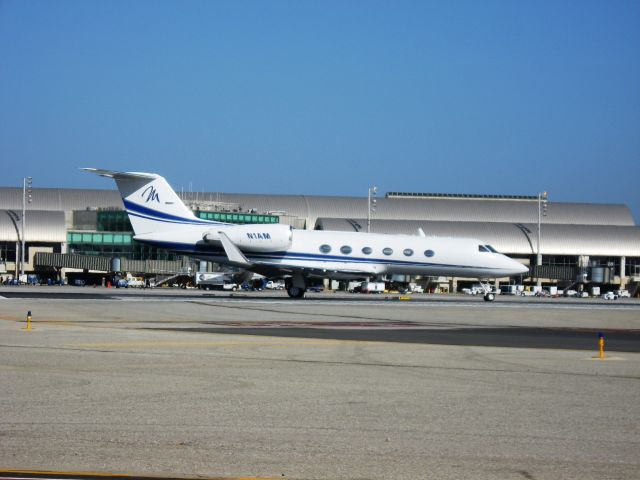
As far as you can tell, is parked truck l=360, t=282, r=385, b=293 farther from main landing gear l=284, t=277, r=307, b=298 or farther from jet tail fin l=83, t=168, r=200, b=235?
jet tail fin l=83, t=168, r=200, b=235

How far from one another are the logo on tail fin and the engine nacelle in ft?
11.4

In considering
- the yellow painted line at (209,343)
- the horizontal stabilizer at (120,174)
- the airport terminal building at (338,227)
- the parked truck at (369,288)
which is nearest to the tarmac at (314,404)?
the yellow painted line at (209,343)

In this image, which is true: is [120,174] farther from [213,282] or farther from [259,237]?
[213,282]

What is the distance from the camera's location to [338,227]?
11256 centimetres

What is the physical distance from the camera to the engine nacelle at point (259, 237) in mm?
53125

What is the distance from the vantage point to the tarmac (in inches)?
390

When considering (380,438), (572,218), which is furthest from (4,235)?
(380,438)

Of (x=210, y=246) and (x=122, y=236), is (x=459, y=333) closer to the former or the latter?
(x=210, y=246)

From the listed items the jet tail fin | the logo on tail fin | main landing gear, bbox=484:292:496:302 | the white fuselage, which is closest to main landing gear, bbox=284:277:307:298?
the white fuselage

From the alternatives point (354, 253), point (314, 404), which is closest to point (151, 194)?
point (354, 253)

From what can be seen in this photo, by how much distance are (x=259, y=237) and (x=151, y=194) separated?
6.47 m

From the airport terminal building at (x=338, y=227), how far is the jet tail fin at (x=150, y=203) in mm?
51346

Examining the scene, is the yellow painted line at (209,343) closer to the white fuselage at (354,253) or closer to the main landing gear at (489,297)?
the white fuselage at (354,253)

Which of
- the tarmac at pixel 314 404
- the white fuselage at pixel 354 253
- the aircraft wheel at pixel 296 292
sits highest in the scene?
the white fuselage at pixel 354 253
